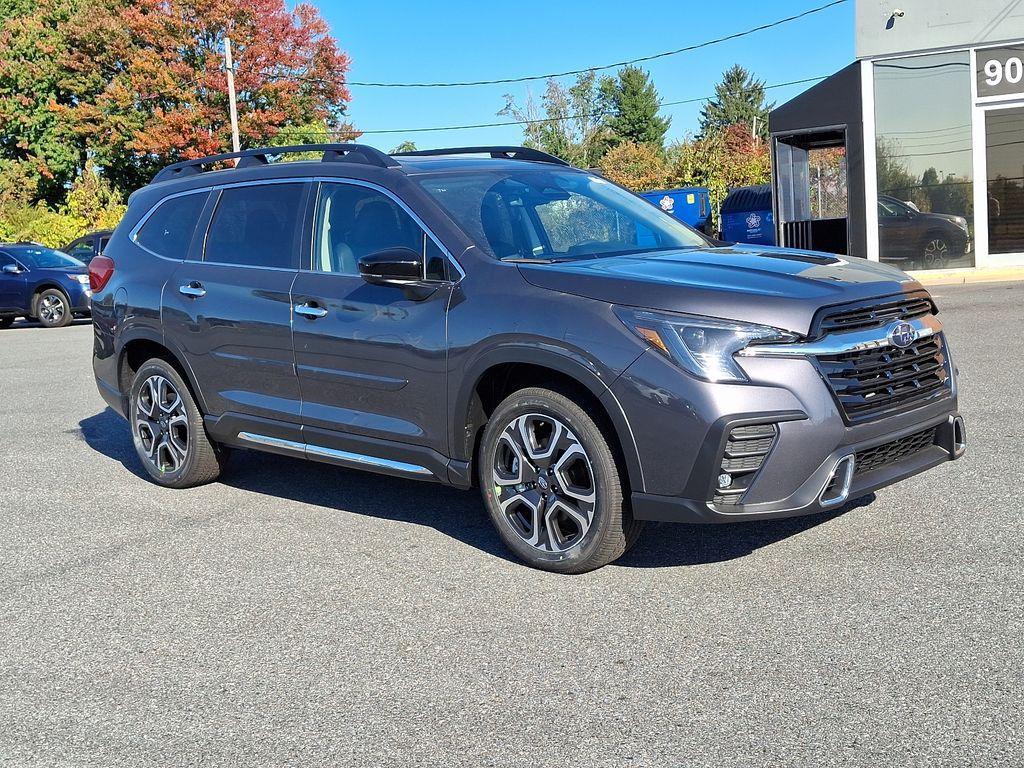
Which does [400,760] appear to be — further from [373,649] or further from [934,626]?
[934,626]

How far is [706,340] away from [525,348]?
0.81 meters

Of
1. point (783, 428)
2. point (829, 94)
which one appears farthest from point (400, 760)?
point (829, 94)

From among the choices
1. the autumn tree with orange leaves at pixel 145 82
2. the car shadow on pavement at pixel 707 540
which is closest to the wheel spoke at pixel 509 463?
the car shadow on pavement at pixel 707 540

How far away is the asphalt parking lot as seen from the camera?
10.9ft

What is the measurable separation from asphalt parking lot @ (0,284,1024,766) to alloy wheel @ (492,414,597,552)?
211 mm

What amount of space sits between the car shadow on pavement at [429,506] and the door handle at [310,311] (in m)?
1.14

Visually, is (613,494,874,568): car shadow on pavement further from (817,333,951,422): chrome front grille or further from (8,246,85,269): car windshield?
(8,246,85,269): car windshield

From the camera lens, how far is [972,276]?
1969 centimetres

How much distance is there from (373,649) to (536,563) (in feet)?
3.24

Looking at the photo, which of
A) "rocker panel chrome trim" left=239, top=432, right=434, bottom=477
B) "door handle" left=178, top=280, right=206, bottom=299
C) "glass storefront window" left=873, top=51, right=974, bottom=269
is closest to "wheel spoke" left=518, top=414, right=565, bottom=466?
"rocker panel chrome trim" left=239, top=432, right=434, bottom=477

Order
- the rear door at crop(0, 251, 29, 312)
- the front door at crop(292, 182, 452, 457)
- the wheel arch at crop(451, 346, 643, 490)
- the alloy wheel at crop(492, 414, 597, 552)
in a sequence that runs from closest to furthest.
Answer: the wheel arch at crop(451, 346, 643, 490) < the alloy wheel at crop(492, 414, 597, 552) < the front door at crop(292, 182, 452, 457) < the rear door at crop(0, 251, 29, 312)

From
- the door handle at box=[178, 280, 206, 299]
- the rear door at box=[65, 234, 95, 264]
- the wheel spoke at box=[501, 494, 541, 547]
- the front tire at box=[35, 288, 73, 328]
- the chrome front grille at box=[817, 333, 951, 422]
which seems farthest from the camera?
the rear door at box=[65, 234, 95, 264]

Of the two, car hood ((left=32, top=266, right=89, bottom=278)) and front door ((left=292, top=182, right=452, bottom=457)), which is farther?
car hood ((left=32, top=266, right=89, bottom=278))

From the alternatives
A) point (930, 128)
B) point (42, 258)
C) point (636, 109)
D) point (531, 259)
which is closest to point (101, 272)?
point (531, 259)
